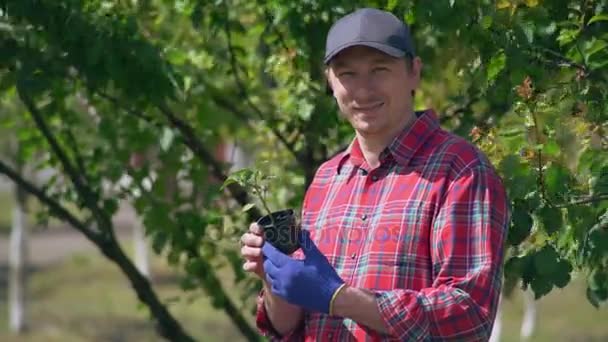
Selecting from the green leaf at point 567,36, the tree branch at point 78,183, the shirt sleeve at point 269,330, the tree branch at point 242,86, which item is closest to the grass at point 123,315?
the tree branch at point 242,86

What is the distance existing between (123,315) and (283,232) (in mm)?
13720

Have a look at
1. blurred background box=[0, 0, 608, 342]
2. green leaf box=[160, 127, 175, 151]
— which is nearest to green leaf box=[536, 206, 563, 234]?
blurred background box=[0, 0, 608, 342]

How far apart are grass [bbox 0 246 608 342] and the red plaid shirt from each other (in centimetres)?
974

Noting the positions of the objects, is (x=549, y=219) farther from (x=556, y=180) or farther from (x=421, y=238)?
(x=421, y=238)

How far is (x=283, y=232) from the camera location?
9.35 ft

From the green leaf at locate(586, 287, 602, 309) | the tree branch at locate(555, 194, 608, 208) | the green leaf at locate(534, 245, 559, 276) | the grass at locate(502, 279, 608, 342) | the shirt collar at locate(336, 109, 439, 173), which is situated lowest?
the grass at locate(502, 279, 608, 342)

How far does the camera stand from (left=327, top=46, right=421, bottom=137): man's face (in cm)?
288

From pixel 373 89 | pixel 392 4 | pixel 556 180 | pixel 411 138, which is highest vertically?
pixel 392 4

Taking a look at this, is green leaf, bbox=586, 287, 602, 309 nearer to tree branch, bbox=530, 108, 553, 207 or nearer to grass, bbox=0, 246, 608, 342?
tree branch, bbox=530, 108, 553, 207

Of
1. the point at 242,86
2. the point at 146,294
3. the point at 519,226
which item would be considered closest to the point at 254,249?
the point at 519,226

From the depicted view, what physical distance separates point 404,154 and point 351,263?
0.27 m

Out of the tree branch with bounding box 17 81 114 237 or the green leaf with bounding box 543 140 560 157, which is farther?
the tree branch with bounding box 17 81 114 237

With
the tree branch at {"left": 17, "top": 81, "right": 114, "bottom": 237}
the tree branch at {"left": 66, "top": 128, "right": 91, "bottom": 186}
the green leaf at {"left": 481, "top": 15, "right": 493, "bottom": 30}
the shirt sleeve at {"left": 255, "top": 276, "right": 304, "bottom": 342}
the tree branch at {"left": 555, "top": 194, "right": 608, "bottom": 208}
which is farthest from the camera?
the tree branch at {"left": 66, "top": 128, "right": 91, "bottom": 186}

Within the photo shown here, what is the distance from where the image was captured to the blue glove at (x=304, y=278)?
2.72 m
